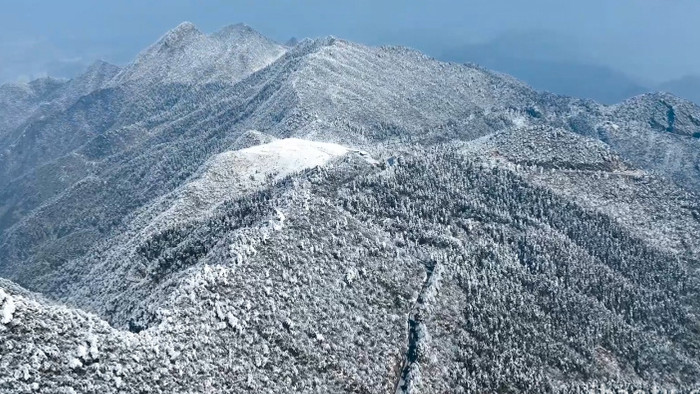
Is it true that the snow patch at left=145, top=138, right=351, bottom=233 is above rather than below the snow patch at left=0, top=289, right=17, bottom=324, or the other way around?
below

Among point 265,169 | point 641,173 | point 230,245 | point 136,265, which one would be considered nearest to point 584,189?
point 641,173

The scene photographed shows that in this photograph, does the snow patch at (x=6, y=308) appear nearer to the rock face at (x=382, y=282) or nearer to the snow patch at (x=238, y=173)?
the rock face at (x=382, y=282)

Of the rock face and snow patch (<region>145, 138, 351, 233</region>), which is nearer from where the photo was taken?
the rock face

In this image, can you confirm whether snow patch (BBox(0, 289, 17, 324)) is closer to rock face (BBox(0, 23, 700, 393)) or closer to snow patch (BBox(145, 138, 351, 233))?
rock face (BBox(0, 23, 700, 393))

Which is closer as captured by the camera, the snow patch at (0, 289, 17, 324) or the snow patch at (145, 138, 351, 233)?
the snow patch at (0, 289, 17, 324)

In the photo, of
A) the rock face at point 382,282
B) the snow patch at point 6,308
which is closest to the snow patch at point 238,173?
the rock face at point 382,282

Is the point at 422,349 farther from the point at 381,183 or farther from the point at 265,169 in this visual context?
the point at 265,169

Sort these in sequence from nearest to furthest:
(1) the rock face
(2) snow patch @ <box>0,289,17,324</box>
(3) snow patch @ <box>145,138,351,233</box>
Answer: (2) snow patch @ <box>0,289,17,324</box> < (1) the rock face < (3) snow patch @ <box>145,138,351,233</box>

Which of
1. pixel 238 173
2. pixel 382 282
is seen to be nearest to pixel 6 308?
pixel 382 282

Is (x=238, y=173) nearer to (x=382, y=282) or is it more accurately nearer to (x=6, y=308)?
(x=382, y=282)

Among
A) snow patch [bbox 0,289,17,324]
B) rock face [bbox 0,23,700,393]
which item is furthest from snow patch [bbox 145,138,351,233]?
snow patch [bbox 0,289,17,324]

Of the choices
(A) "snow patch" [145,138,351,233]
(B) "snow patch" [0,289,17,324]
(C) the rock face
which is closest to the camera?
(B) "snow patch" [0,289,17,324]
